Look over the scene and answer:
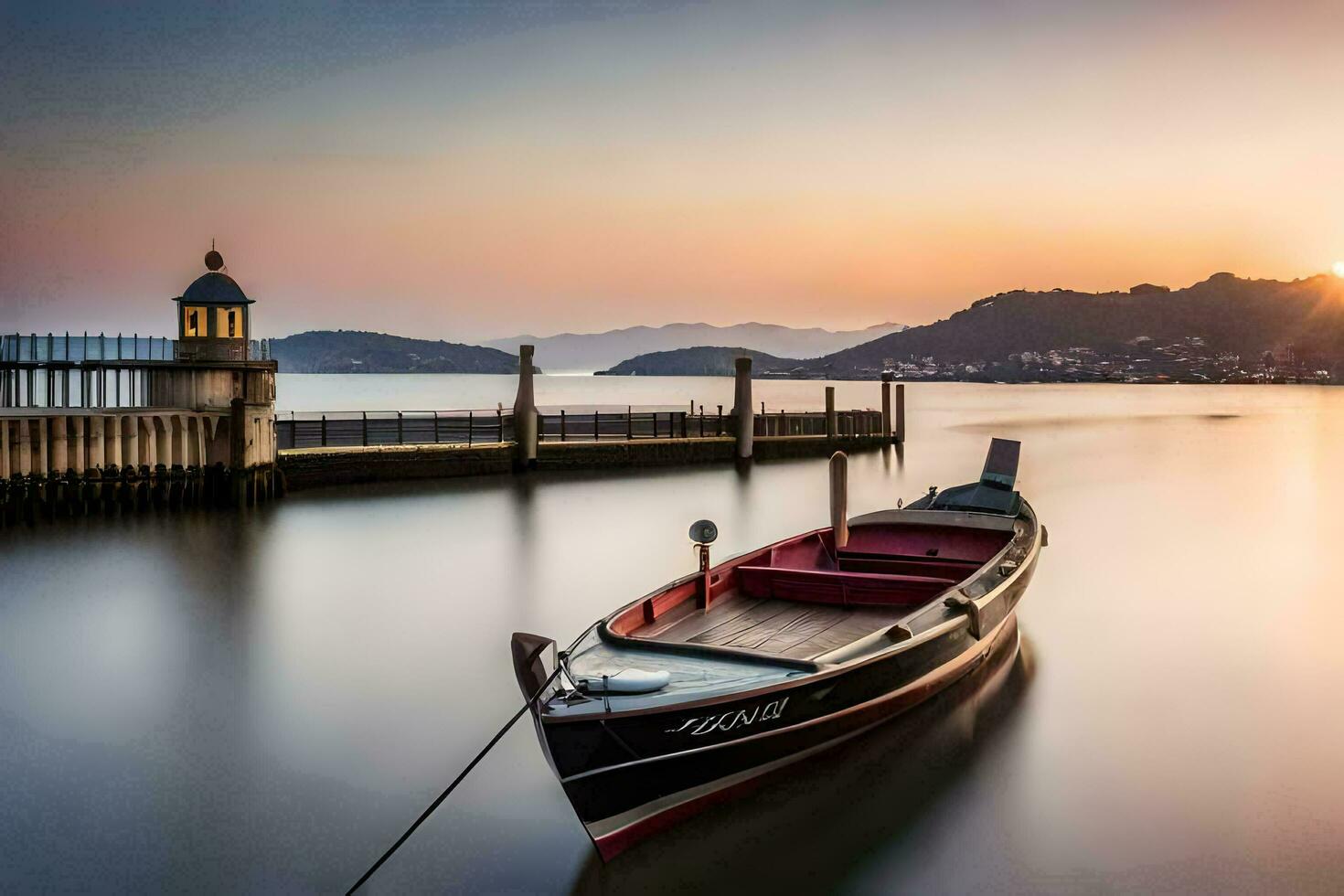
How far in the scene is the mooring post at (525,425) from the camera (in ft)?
105

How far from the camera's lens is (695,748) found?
7.02m

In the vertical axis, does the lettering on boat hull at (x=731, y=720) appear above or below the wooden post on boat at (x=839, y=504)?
below

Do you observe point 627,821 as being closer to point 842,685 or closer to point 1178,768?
point 842,685

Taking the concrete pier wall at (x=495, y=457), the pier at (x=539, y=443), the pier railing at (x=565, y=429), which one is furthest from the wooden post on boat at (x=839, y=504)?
the pier railing at (x=565, y=429)

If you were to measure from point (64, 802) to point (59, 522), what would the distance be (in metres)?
17.3

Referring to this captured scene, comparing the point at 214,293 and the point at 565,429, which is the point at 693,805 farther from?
the point at 565,429

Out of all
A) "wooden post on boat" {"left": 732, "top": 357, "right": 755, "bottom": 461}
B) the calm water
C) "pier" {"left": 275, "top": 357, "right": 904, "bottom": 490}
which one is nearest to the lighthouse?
"pier" {"left": 275, "top": 357, "right": 904, "bottom": 490}

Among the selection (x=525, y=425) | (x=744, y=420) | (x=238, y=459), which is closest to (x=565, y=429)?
(x=525, y=425)

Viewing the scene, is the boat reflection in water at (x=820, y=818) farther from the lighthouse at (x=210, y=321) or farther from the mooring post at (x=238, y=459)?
the lighthouse at (x=210, y=321)

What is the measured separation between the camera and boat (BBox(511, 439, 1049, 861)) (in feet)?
22.3

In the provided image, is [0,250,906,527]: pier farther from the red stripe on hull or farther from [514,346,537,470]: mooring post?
the red stripe on hull

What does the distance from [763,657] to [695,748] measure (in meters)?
0.97

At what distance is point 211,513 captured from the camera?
2547cm

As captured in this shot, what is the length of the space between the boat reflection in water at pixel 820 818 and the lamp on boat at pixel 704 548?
2032 millimetres
